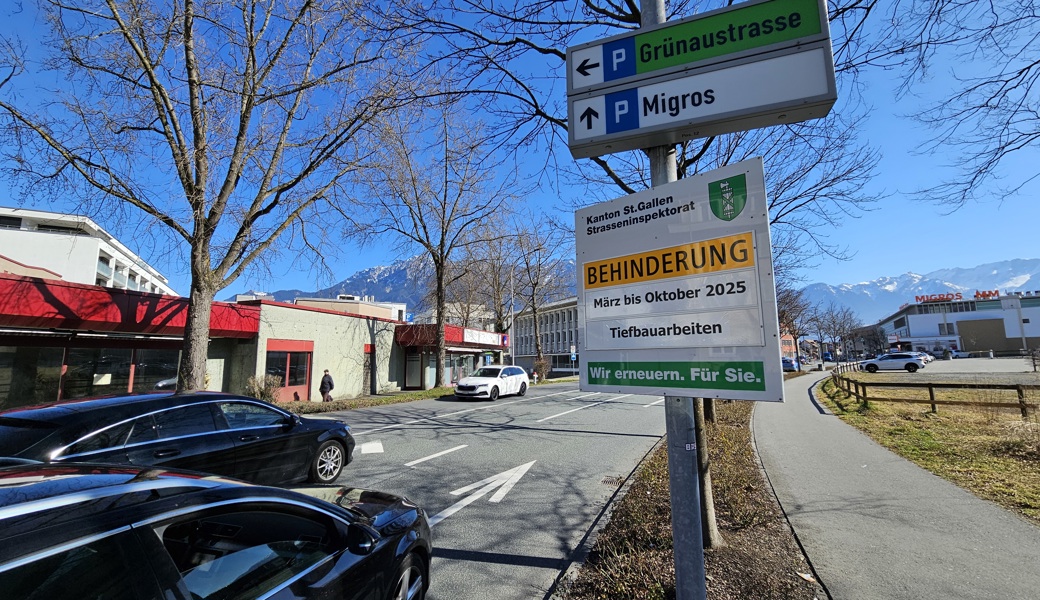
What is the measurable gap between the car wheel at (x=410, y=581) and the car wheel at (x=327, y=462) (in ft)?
12.8

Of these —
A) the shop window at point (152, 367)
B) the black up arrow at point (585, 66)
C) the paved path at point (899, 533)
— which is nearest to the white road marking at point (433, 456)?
the paved path at point (899, 533)

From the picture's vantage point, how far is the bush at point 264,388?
16797mm

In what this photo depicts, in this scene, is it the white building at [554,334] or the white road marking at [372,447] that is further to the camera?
the white building at [554,334]

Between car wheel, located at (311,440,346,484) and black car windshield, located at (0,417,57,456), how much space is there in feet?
9.80

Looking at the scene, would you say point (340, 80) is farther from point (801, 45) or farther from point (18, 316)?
point (801, 45)

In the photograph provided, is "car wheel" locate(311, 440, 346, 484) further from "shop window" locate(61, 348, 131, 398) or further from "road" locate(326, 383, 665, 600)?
"shop window" locate(61, 348, 131, 398)

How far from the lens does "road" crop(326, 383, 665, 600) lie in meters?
3.90

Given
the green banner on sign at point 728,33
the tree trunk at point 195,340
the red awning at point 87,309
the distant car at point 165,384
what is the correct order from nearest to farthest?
the green banner on sign at point 728,33 → the red awning at point 87,309 → the tree trunk at point 195,340 → the distant car at point 165,384

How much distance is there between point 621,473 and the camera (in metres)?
6.98

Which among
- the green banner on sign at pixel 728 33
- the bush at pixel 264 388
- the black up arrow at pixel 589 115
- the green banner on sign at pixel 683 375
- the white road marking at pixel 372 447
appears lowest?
the white road marking at pixel 372 447

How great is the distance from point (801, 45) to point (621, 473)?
6.26 metres

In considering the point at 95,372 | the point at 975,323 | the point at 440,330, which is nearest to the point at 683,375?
the point at 95,372

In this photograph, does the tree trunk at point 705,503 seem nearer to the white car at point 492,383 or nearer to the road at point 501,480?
the road at point 501,480

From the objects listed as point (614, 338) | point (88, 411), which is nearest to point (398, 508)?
point (614, 338)
